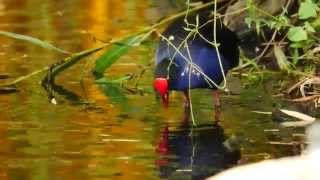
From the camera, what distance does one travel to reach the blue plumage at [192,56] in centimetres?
557

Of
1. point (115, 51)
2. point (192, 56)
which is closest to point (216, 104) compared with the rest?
point (192, 56)

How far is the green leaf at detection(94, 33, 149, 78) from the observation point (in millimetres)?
5938

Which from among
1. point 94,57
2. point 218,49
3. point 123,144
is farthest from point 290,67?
point 123,144

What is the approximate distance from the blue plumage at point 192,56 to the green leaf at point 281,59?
393 millimetres

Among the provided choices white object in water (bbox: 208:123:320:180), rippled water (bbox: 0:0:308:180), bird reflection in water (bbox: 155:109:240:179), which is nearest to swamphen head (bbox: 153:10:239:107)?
rippled water (bbox: 0:0:308:180)

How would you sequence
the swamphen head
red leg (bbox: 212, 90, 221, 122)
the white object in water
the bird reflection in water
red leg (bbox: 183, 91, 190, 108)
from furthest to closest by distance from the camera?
1. the swamphen head
2. red leg (bbox: 183, 91, 190, 108)
3. red leg (bbox: 212, 90, 221, 122)
4. the bird reflection in water
5. the white object in water

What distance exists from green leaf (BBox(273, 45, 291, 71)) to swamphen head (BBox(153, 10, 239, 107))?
0.37m

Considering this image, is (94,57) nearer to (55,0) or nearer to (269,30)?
(269,30)

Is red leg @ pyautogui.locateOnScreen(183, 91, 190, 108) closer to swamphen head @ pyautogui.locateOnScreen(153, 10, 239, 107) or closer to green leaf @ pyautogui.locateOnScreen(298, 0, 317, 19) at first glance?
swamphen head @ pyautogui.locateOnScreen(153, 10, 239, 107)

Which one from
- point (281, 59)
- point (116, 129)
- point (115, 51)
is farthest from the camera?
point (281, 59)

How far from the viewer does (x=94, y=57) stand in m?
6.55

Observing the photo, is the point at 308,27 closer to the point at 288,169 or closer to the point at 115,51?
the point at 115,51

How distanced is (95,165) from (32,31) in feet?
11.2

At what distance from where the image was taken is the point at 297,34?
575 centimetres
